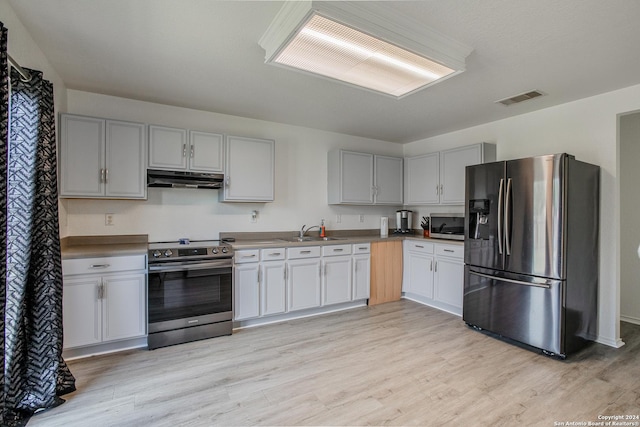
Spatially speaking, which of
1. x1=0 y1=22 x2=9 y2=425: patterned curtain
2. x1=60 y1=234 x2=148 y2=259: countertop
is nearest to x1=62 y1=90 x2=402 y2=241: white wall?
x1=60 y1=234 x2=148 y2=259: countertop

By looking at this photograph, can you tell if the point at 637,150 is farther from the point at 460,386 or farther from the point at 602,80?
the point at 460,386

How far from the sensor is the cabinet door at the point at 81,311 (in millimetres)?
2590

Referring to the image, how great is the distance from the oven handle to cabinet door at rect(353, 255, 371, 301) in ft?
5.45

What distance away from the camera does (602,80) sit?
2.79 meters

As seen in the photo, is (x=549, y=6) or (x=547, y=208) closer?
(x=549, y=6)

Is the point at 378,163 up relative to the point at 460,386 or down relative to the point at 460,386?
up

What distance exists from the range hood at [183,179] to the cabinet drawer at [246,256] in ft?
2.67

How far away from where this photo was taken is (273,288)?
3551 millimetres

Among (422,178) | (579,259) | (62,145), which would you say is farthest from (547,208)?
(62,145)

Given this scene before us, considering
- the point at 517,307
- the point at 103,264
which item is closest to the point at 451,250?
the point at 517,307

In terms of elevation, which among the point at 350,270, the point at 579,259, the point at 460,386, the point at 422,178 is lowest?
the point at 460,386

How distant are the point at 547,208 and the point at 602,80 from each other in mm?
1234

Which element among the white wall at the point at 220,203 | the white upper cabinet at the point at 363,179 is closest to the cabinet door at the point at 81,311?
the white wall at the point at 220,203

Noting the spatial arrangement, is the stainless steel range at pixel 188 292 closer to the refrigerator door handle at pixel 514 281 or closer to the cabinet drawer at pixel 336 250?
the cabinet drawer at pixel 336 250
